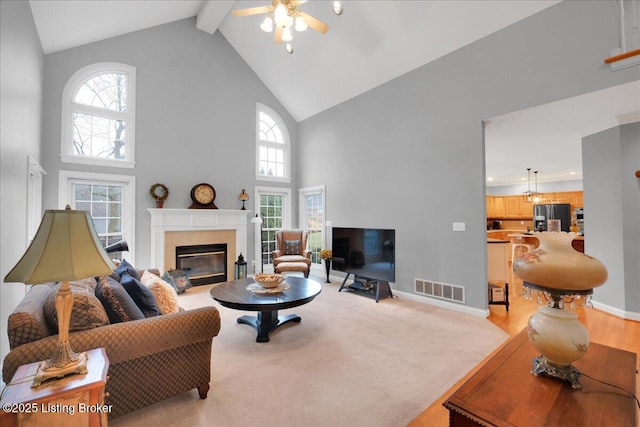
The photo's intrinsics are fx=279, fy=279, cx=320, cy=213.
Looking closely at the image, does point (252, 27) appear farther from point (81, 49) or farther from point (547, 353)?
point (547, 353)

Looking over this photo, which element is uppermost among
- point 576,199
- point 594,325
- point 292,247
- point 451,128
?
point 451,128

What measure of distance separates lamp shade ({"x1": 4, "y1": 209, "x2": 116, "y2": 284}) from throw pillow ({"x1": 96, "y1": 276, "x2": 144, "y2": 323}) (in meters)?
0.65

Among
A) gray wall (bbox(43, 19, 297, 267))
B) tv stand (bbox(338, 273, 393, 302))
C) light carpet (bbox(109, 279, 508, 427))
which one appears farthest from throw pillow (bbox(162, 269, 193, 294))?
tv stand (bbox(338, 273, 393, 302))

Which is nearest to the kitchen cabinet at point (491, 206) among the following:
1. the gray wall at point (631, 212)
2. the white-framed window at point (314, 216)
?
the gray wall at point (631, 212)

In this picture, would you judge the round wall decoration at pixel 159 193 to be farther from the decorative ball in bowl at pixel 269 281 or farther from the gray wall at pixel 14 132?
the decorative ball in bowl at pixel 269 281

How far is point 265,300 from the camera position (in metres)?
2.82

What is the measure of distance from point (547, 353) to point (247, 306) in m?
2.27

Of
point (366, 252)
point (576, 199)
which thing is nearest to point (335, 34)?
point (366, 252)

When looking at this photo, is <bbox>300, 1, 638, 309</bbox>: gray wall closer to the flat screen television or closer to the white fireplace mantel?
the flat screen television

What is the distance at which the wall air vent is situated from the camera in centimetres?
389

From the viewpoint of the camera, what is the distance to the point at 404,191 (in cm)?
459

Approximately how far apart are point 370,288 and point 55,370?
407 cm

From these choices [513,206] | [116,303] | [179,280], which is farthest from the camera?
[513,206]

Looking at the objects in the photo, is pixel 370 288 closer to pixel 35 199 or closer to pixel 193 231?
pixel 193 231
